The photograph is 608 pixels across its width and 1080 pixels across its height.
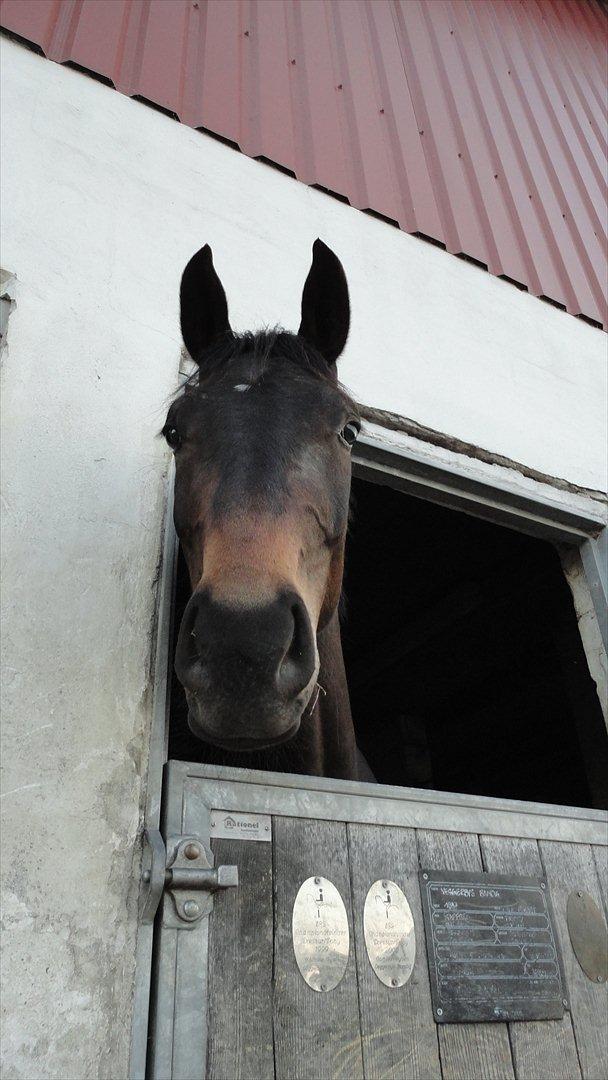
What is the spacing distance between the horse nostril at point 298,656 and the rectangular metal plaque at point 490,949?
892 mm

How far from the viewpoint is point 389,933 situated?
6.09 feet

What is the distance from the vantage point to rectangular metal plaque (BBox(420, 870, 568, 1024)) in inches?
74.5

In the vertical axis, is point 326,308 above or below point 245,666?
above

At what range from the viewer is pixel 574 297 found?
402cm

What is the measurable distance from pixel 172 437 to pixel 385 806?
1154mm

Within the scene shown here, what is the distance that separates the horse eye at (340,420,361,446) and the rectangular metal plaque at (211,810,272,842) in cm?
105

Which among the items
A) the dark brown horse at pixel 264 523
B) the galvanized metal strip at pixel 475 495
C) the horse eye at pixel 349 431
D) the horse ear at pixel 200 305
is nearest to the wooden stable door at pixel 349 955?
the dark brown horse at pixel 264 523

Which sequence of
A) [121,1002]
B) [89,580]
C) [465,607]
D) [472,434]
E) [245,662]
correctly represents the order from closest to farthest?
[245,662], [121,1002], [89,580], [472,434], [465,607]

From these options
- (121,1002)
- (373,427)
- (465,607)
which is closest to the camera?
(121,1002)

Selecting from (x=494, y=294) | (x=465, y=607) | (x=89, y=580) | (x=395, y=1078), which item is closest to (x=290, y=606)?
(x=89, y=580)

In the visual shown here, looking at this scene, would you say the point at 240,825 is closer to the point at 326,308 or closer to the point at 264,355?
the point at 264,355

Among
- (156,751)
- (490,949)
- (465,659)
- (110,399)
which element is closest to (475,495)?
(110,399)

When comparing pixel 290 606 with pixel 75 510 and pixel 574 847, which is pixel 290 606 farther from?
pixel 574 847

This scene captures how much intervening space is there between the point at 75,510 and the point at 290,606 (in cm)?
83
